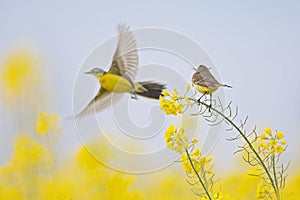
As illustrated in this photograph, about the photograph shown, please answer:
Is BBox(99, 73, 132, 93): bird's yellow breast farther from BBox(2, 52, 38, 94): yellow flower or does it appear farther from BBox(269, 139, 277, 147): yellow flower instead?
BBox(2, 52, 38, 94): yellow flower

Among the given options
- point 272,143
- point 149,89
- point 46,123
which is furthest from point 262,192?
point 46,123

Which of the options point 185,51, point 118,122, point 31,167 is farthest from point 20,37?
point 185,51

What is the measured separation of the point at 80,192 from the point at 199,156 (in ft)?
1.97

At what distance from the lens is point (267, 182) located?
651mm

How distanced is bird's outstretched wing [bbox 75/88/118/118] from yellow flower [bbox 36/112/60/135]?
285mm

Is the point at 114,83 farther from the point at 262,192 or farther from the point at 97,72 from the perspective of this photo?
the point at 262,192

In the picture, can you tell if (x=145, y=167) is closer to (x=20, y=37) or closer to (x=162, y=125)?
(x=162, y=125)

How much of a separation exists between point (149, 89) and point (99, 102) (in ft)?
0.28

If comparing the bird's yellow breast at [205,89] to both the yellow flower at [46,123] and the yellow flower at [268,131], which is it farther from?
the yellow flower at [46,123]

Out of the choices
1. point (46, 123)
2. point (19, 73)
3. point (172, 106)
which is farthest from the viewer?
point (19, 73)

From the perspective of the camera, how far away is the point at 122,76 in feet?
3.05

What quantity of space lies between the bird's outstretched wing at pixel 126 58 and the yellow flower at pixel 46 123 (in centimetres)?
28

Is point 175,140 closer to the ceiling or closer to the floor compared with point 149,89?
closer to the floor

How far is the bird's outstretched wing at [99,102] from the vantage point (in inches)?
34.0
